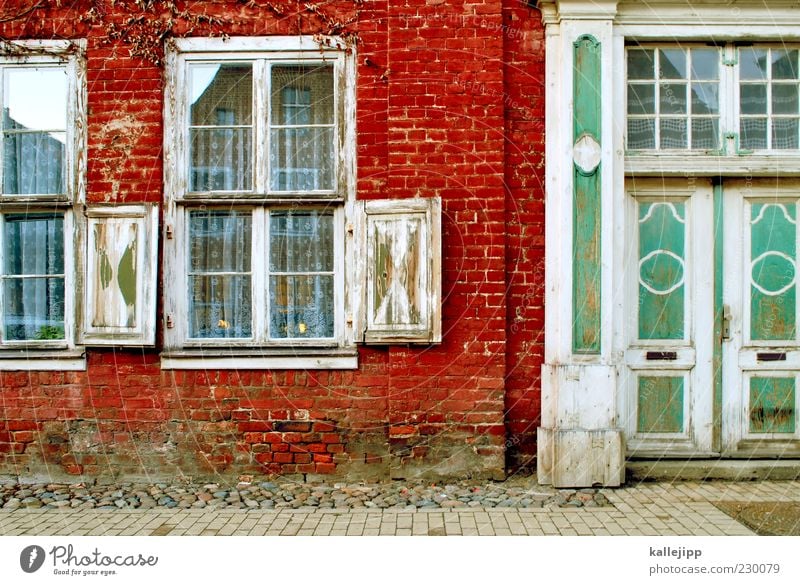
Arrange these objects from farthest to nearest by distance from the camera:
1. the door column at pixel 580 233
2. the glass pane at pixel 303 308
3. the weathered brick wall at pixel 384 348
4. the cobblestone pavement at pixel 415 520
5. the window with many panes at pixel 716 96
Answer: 1. the glass pane at pixel 303 308
2. the window with many panes at pixel 716 96
3. the weathered brick wall at pixel 384 348
4. the door column at pixel 580 233
5. the cobblestone pavement at pixel 415 520

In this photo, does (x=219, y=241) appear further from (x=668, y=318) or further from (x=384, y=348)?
(x=668, y=318)

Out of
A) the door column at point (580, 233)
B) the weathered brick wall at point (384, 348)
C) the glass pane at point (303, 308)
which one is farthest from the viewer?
the glass pane at point (303, 308)

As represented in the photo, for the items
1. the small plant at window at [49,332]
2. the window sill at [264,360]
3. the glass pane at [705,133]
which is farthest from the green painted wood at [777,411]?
the small plant at window at [49,332]

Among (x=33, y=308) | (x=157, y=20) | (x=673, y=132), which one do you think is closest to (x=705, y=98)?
(x=673, y=132)

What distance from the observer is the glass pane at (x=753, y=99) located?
5828 millimetres

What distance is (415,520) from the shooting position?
4836mm

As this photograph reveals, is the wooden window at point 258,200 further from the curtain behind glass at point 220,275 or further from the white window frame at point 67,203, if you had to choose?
the white window frame at point 67,203

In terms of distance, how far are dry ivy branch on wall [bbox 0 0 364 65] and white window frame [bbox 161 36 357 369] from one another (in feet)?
0.30

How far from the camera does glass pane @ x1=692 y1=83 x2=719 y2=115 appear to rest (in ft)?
19.1

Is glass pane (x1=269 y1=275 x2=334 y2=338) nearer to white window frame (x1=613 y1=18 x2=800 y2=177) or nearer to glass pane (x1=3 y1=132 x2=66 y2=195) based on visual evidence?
glass pane (x1=3 y1=132 x2=66 y2=195)

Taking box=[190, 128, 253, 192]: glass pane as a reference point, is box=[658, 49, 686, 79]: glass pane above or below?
above

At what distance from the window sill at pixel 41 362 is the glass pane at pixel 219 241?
1154mm

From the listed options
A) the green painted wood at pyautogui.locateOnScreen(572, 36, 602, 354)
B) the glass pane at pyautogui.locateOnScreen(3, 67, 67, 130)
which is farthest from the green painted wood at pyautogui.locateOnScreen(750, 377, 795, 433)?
the glass pane at pyautogui.locateOnScreen(3, 67, 67, 130)

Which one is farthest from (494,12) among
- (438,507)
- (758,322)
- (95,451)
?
(95,451)
